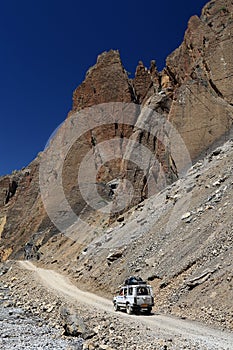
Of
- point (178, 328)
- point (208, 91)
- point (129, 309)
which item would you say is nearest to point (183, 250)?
point (129, 309)

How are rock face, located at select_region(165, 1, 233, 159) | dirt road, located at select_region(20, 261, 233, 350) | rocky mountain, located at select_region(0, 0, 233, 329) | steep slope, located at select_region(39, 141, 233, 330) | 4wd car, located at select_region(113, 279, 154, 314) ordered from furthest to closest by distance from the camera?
rock face, located at select_region(165, 1, 233, 159) < rocky mountain, located at select_region(0, 0, 233, 329) < 4wd car, located at select_region(113, 279, 154, 314) < steep slope, located at select_region(39, 141, 233, 330) < dirt road, located at select_region(20, 261, 233, 350)

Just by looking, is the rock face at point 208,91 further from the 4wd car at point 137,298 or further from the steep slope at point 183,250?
the 4wd car at point 137,298

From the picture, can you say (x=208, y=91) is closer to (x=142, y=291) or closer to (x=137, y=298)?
(x=142, y=291)

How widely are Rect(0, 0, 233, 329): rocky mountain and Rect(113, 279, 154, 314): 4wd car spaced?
3.26ft

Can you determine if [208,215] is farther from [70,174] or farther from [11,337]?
[70,174]

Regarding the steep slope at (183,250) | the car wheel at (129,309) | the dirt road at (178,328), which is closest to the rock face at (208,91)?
the steep slope at (183,250)

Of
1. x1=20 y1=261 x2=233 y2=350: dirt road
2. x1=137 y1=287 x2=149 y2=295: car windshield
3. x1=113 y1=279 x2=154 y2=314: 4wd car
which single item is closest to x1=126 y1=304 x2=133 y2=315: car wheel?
x1=113 y1=279 x2=154 y2=314: 4wd car

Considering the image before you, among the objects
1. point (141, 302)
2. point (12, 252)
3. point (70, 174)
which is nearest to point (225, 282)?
point (141, 302)

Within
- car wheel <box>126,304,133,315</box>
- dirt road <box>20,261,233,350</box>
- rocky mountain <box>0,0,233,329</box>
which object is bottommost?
dirt road <box>20,261,233,350</box>

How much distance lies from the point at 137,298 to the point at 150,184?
26.2 m

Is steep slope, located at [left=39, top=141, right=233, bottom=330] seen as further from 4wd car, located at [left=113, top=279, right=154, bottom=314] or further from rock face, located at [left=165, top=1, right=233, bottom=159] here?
rock face, located at [left=165, top=1, right=233, bottom=159]

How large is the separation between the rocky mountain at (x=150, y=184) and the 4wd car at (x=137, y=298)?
0.99 metres

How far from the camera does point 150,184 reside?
1704 inches

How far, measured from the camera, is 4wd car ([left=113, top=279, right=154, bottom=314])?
57.6ft
